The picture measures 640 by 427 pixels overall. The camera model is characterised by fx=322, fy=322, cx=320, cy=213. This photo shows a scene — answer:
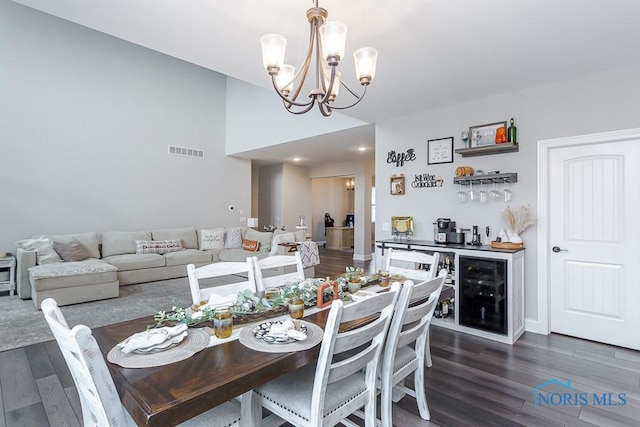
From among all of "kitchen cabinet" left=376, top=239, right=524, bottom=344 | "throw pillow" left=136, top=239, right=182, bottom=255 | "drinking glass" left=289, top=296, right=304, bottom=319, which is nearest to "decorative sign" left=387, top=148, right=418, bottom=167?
"kitchen cabinet" left=376, top=239, right=524, bottom=344

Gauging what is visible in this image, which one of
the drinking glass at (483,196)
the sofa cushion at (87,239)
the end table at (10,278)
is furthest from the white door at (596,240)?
the end table at (10,278)

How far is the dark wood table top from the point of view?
933 mm

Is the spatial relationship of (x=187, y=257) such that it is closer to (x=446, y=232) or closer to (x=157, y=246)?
(x=157, y=246)

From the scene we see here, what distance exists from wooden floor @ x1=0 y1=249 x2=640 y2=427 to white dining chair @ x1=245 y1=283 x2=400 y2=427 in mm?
691

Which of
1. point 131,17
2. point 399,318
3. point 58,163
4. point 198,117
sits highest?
point 198,117

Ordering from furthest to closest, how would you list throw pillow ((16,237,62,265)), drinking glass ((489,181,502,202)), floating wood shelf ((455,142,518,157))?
1. throw pillow ((16,237,62,265))
2. drinking glass ((489,181,502,202))
3. floating wood shelf ((455,142,518,157))

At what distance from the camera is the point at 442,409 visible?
204 centimetres

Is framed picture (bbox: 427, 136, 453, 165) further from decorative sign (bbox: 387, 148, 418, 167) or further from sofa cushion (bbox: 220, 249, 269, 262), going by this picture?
sofa cushion (bbox: 220, 249, 269, 262)

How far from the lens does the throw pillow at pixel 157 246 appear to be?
595cm

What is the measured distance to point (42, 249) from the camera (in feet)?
15.7

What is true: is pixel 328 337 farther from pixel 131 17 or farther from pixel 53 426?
pixel 131 17

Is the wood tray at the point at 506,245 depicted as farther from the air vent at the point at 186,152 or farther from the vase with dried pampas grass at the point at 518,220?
the air vent at the point at 186,152

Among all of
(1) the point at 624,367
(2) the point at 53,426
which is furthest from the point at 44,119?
(1) the point at 624,367

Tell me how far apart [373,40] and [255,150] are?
16.8ft
